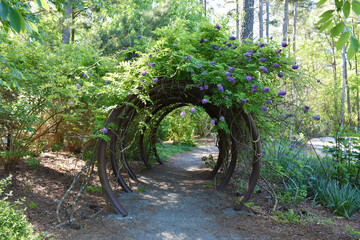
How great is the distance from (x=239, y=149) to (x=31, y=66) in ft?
12.9

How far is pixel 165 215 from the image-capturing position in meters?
4.04

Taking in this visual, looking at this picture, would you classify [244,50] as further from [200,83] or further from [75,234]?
[75,234]

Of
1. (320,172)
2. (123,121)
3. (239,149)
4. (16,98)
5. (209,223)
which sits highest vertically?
(16,98)

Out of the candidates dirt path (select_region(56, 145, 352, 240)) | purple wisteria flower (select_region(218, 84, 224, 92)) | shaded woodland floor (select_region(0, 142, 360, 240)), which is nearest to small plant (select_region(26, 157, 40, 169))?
shaded woodland floor (select_region(0, 142, 360, 240))

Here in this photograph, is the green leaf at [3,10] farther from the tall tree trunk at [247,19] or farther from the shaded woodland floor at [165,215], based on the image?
the tall tree trunk at [247,19]

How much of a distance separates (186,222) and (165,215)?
0.41m

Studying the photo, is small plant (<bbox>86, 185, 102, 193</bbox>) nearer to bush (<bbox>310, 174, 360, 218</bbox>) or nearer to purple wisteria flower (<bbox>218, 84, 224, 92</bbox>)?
purple wisteria flower (<bbox>218, 84, 224, 92</bbox>)

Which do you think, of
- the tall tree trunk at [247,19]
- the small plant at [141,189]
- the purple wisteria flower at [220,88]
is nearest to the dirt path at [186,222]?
the small plant at [141,189]

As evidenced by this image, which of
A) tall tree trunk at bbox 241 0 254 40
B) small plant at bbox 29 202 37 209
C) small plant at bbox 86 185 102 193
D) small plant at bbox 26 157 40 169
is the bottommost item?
small plant at bbox 86 185 102 193

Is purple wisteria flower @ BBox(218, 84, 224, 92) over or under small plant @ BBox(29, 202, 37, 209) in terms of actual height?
over

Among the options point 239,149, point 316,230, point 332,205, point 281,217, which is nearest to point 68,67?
point 239,149

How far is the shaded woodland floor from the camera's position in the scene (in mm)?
3334

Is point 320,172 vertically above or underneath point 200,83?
underneath

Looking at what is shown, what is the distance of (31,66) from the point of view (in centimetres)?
446
